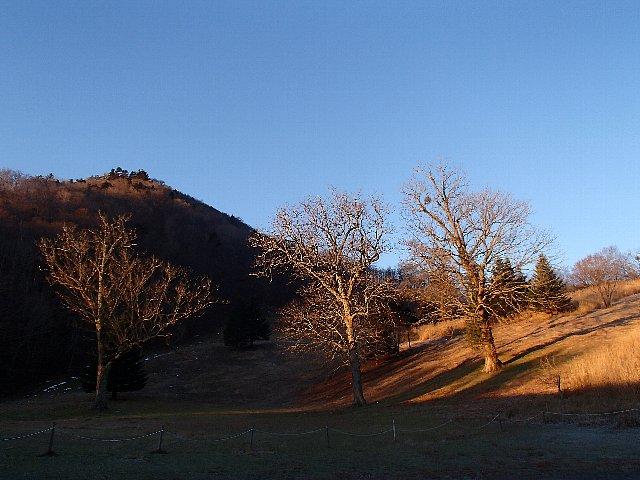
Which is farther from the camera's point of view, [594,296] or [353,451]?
[594,296]

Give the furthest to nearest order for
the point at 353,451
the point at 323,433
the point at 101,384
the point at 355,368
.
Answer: the point at 101,384
the point at 355,368
the point at 323,433
the point at 353,451

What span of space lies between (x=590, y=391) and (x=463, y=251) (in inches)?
437

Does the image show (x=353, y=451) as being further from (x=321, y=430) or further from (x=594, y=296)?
(x=594, y=296)

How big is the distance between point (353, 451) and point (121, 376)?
26341 mm

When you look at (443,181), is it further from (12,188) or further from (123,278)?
(12,188)

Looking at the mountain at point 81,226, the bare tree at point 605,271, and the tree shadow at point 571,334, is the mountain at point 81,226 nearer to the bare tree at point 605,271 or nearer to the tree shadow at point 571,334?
the tree shadow at point 571,334

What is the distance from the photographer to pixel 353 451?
1495 centimetres

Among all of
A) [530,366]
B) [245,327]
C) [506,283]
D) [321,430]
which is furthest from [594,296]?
[321,430]

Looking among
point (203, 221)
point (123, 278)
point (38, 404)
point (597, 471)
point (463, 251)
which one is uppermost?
point (203, 221)

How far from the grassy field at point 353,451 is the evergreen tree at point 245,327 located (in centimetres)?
3373

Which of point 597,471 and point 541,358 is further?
point 541,358

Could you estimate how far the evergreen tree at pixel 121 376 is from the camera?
117ft

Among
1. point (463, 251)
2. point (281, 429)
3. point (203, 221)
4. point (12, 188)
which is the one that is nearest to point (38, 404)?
point (281, 429)

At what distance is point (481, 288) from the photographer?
96.1ft
